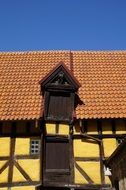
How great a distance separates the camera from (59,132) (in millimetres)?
15516

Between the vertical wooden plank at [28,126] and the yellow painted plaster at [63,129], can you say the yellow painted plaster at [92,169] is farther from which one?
the vertical wooden plank at [28,126]

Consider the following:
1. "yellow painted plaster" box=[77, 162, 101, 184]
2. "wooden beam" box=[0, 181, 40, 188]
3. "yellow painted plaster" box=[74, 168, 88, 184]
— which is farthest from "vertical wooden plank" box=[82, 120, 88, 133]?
"wooden beam" box=[0, 181, 40, 188]

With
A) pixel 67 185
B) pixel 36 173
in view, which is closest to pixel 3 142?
pixel 36 173

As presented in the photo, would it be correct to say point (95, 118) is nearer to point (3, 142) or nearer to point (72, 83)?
point (72, 83)

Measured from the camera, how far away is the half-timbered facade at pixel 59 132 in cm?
1482

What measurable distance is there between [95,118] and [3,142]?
4302 mm

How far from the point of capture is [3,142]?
15203 mm

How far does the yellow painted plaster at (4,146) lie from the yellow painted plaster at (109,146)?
4354mm

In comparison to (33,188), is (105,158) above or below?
above

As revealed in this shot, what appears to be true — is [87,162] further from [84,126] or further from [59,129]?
[59,129]

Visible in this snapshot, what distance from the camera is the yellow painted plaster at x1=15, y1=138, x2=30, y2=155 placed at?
15.1 metres

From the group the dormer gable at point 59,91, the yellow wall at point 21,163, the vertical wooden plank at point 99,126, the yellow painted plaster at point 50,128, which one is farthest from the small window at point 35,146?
the vertical wooden plank at point 99,126

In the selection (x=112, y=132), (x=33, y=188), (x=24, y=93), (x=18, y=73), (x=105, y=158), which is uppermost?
(x=18, y=73)

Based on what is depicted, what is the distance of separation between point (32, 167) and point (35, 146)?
968 millimetres
